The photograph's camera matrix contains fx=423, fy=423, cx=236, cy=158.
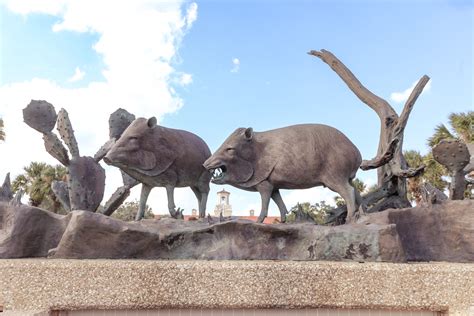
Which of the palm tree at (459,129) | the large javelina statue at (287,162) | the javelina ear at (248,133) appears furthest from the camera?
the palm tree at (459,129)

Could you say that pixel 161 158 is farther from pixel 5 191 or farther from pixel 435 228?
pixel 435 228

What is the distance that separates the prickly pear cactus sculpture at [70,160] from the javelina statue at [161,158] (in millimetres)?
770

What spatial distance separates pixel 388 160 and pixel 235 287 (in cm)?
221

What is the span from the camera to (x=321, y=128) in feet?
13.6

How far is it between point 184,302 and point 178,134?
183 cm

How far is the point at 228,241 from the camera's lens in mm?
3451

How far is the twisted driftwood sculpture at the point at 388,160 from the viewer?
4.47 m

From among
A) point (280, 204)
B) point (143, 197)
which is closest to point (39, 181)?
point (143, 197)

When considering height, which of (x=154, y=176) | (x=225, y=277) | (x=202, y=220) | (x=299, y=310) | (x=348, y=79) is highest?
(x=348, y=79)

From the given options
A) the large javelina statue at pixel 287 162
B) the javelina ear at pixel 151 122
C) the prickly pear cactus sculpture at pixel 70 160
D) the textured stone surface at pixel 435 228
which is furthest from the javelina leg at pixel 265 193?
the prickly pear cactus sculpture at pixel 70 160

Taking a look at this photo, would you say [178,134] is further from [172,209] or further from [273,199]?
[273,199]

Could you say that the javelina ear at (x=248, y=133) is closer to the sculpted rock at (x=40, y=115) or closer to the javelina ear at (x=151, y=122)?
the javelina ear at (x=151, y=122)

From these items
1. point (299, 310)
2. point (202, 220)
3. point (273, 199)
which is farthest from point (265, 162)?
point (299, 310)

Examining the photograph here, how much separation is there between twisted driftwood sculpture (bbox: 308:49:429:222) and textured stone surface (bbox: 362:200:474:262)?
30.3 inches
